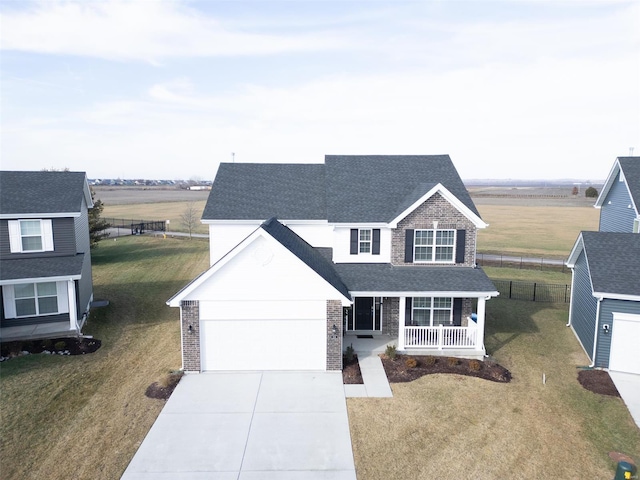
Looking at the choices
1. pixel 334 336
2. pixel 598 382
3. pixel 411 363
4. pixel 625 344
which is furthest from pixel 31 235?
pixel 625 344

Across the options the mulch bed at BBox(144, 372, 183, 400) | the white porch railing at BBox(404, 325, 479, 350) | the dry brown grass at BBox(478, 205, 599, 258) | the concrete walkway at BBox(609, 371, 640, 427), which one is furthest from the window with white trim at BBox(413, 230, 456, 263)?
the dry brown grass at BBox(478, 205, 599, 258)

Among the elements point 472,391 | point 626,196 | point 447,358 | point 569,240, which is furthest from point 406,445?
point 569,240

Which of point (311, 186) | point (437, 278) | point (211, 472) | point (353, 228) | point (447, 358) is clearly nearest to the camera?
point (211, 472)

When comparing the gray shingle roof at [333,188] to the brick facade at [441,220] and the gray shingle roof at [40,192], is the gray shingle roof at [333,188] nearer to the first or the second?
the brick facade at [441,220]

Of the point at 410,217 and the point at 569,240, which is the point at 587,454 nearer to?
the point at 410,217

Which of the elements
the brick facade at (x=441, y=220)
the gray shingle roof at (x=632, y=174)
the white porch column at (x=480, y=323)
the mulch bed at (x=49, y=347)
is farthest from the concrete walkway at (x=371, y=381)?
the gray shingle roof at (x=632, y=174)

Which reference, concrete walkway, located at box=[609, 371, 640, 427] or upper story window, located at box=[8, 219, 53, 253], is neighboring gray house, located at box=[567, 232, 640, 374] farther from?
upper story window, located at box=[8, 219, 53, 253]
